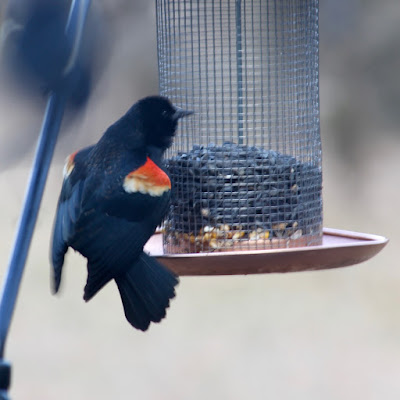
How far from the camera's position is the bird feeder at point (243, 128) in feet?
13.0

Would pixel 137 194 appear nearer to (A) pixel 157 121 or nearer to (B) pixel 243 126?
(A) pixel 157 121

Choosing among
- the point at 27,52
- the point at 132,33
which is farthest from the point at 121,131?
the point at 132,33

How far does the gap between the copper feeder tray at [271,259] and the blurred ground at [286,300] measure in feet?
9.18

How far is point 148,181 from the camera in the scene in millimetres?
3730

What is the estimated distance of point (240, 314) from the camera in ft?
38.0

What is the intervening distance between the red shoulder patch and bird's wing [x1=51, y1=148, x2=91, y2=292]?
211 mm

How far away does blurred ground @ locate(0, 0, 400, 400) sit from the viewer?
27.2 feet

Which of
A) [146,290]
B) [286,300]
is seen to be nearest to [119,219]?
[146,290]

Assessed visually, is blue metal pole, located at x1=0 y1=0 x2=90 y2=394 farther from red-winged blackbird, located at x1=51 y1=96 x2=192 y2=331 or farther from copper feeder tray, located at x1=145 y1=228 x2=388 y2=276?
red-winged blackbird, located at x1=51 y1=96 x2=192 y2=331

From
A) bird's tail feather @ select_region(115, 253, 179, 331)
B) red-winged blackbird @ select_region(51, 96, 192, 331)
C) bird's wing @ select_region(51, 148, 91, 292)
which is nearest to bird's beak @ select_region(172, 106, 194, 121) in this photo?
red-winged blackbird @ select_region(51, 96, 192, 331)

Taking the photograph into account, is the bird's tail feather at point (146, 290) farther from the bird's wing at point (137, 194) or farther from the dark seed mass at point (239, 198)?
the dark seed mass at point (239, 198)

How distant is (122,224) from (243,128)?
0.72 m

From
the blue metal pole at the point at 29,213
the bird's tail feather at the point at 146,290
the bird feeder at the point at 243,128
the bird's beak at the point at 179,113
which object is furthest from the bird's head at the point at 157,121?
the blue metal pole at the point at 29,213

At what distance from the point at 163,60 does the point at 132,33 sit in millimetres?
3771
